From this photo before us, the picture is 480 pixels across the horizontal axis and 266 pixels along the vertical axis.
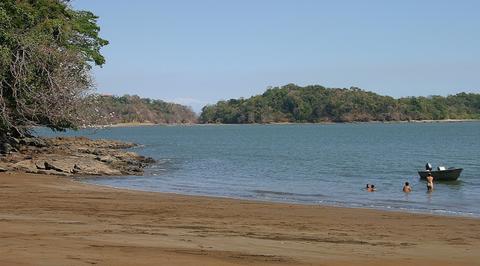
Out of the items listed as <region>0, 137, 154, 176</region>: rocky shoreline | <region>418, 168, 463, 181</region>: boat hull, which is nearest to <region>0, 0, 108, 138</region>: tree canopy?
<region>0, 137, 154, 176</region>: rocky shoreline

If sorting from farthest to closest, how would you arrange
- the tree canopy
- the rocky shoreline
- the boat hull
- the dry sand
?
the boat hull → the rocky shoreline → the tree canopy → the dry sand

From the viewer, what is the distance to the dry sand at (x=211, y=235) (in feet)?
28.2

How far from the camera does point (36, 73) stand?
90.0 ft

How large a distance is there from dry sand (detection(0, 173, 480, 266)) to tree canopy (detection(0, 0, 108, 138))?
9.46 metres

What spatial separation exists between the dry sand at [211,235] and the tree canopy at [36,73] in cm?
946

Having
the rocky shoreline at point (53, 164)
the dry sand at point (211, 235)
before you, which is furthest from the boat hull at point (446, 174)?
the rocky shoreline at point (53, 164)

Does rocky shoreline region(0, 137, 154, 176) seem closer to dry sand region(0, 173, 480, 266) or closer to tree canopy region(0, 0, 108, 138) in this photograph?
tree canopy region(0, 0, 108, 138)

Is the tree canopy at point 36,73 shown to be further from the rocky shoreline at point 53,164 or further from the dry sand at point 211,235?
the dry sand at point 211,235

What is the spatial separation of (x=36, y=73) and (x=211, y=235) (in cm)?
1895

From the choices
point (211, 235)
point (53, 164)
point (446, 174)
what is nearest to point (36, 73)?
point (53, 164)

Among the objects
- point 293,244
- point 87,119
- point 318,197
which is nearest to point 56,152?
point 87,119

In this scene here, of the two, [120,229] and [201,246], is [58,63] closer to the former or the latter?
[120,229]

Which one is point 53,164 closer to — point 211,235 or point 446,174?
point 446,174

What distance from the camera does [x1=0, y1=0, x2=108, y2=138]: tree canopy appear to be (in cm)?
2655
